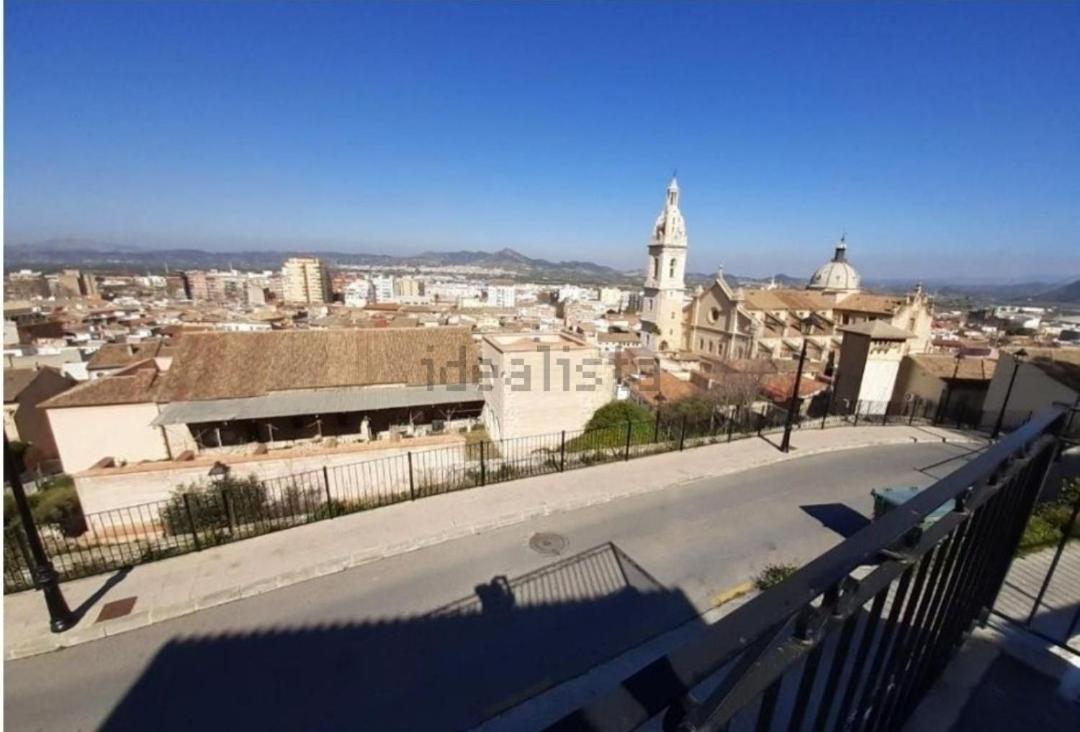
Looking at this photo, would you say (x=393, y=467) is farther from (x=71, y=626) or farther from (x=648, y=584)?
(x=648, y=584)

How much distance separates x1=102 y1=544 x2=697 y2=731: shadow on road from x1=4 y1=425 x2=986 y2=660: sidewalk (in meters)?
0.93

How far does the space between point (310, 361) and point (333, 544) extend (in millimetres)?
16358

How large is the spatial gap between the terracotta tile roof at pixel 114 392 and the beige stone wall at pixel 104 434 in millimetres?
218

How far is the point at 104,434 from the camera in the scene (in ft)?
60.1

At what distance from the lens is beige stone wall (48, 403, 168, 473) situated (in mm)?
17859

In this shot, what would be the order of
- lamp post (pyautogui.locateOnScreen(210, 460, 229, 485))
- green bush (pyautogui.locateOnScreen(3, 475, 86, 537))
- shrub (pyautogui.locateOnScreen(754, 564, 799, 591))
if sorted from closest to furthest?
shrub (pyautogui.locateOnScreen(754, 564, 799, 591)) → lamp post (pyautogui.locateOnScreen(210, 460, 229, 485)) → green bush (pyautogui.locateOnScreen(3, 475, 86, 537))

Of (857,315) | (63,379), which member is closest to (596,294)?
(857,315)

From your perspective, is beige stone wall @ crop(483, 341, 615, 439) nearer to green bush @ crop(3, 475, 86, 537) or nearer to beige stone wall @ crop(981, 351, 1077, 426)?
green bush @ crop(3, 475, 86, 537)

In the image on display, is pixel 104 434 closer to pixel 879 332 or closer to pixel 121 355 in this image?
pixel 121 355

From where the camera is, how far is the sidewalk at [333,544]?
5812 millimetres

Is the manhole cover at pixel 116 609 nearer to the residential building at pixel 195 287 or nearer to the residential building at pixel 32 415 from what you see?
the residential building at pixel 32 415

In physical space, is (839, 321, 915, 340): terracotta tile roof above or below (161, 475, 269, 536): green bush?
above

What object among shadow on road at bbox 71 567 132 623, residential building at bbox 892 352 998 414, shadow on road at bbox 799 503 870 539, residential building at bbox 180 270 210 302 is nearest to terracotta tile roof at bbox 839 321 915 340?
residential building at bbox 892 352 998 414

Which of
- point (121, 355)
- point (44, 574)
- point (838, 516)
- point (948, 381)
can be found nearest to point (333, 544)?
point (44, 574)
